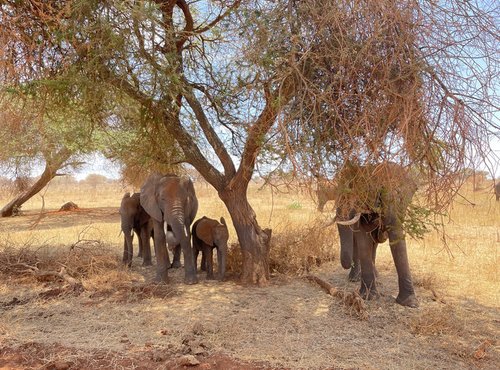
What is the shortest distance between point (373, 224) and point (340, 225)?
1007 mm

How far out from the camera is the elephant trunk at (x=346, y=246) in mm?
7754

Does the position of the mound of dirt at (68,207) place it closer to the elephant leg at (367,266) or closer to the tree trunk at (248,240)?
the tree trunk at (248,240)

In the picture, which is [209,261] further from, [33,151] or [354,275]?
[33,151]

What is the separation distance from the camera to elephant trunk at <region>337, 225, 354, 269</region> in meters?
7.75

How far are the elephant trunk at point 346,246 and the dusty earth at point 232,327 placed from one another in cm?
39

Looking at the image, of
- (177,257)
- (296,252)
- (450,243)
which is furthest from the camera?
(450,243)

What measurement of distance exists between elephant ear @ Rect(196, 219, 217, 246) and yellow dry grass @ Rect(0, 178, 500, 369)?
30.0 inches

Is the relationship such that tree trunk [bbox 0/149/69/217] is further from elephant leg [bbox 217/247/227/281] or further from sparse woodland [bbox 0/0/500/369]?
elephant leg [bbox 217/247/227/281]

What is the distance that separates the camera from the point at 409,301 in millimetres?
6691

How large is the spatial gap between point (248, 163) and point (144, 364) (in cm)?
307

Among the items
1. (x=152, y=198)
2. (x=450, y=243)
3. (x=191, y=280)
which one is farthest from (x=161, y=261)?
(x=450, y=243)

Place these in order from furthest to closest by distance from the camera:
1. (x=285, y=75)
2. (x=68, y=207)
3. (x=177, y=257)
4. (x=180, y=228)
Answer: (x=68, y=207)
(x=177, y=257)
(x=180, y=228)
(x=285, y=75)

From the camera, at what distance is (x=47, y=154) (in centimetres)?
1769

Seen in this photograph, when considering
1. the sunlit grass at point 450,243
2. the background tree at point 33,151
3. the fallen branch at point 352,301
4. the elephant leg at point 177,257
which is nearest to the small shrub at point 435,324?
the fallen branch at point 352,301
